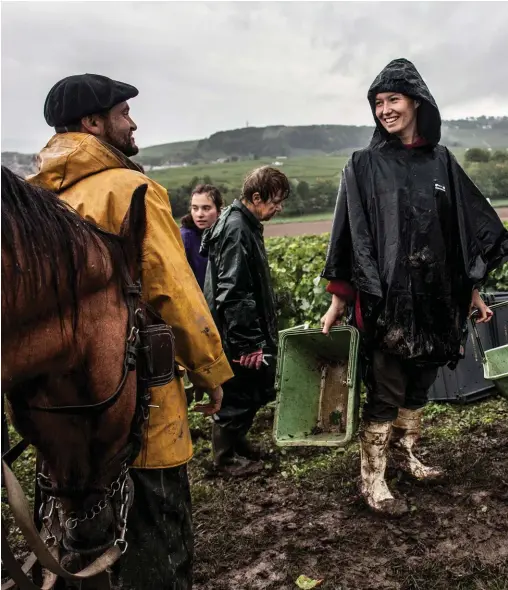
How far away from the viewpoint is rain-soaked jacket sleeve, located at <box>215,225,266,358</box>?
360cm

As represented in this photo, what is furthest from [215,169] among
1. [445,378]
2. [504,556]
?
[504,556]

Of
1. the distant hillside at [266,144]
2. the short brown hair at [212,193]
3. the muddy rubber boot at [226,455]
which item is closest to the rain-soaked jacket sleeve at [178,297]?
the muddy rubber boot at [226,455]

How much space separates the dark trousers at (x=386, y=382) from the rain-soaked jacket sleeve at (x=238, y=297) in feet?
2.65

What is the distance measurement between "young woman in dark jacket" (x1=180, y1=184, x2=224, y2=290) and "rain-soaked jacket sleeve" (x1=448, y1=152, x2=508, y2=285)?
2.31 m

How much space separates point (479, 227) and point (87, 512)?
243 centimetres

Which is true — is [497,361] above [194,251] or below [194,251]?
below

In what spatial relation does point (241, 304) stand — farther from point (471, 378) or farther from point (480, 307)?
point (471, 378)

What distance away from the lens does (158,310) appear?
5.74ft

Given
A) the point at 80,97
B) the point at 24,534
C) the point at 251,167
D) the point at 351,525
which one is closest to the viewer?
the point at 24,534

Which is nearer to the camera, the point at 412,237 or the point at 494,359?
the point at 412,237

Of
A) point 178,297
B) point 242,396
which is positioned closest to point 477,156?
point 242,396

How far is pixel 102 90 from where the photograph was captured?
1865 millimetres

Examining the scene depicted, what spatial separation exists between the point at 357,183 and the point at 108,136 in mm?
1491

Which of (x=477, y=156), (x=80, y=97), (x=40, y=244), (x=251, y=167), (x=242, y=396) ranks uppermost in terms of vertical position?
(x=251, y=167)
